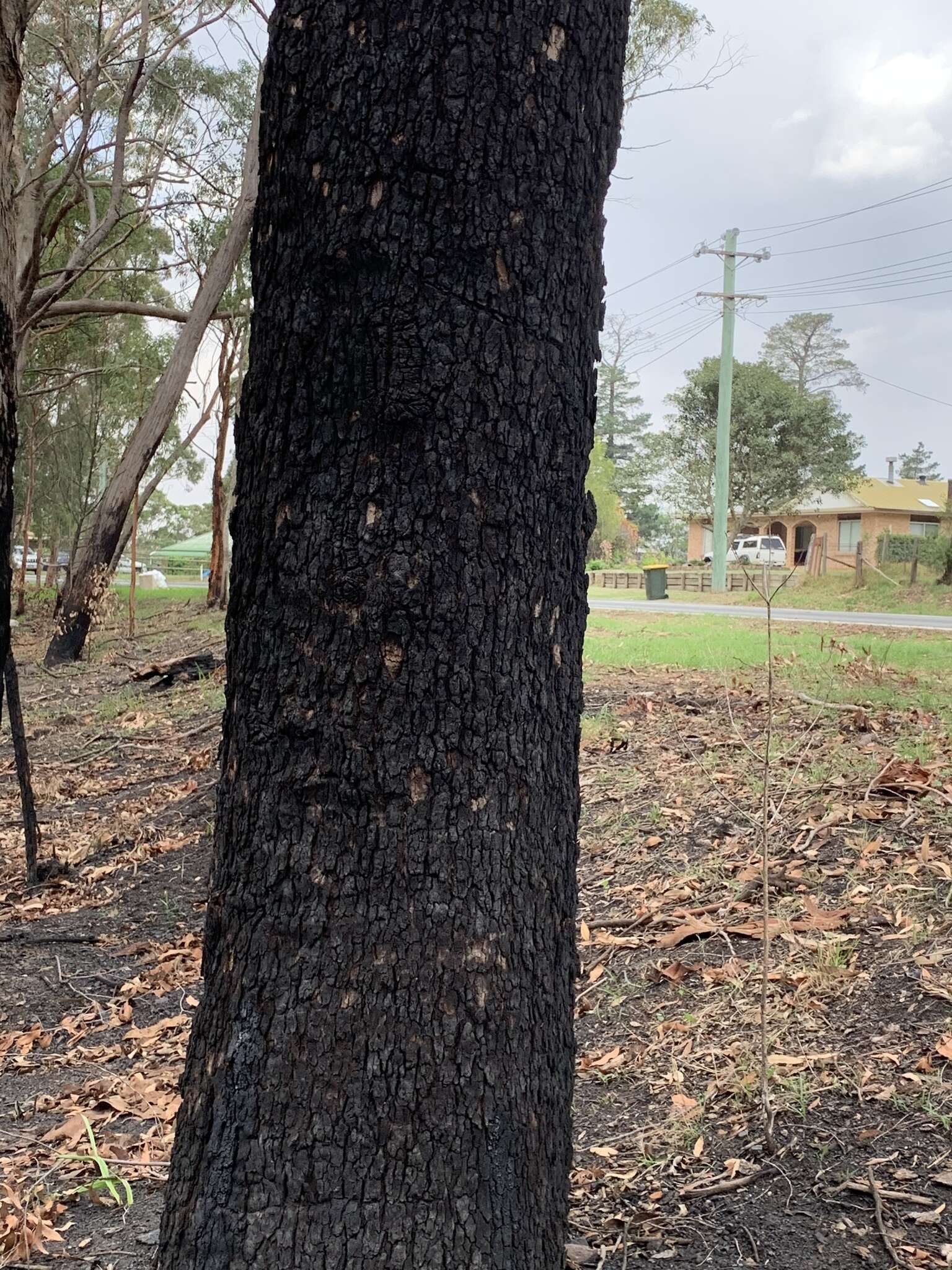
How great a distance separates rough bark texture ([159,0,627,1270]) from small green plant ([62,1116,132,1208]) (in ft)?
2.38

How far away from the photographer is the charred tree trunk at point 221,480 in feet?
62.0

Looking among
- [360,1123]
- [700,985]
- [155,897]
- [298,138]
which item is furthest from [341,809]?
[155,897]

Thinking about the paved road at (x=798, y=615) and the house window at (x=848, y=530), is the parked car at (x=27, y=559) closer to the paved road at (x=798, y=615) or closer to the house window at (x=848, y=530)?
the paved road at (x=798, y=615)

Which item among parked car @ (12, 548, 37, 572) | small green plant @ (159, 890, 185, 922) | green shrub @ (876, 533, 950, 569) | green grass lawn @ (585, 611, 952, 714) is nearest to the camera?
small green plant @ (159, 890, 185, 922)

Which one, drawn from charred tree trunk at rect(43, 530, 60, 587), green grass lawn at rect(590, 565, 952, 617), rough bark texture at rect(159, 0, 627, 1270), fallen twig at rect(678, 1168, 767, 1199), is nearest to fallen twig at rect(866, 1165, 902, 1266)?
fallen twig at rect(678, 1168, 767, 1199)

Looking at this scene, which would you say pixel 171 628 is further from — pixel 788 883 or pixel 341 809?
pixel 341 809

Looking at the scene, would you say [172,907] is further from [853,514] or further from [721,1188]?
Answer: [853,514]

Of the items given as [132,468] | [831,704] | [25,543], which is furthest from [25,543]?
[831,704]

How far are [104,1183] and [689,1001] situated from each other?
1519 mm

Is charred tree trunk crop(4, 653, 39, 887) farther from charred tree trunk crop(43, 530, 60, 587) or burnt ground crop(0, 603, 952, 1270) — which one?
charred tree trunk crop(43, 530, 60, 587)

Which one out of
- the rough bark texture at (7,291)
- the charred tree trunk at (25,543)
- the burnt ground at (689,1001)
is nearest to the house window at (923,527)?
the burnt ground at (689,1001)

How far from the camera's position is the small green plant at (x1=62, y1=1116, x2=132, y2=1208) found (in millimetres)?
2061

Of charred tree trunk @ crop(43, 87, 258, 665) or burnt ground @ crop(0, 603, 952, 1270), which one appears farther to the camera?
charred tree trunk @ crop(43, 87, 258, 665)

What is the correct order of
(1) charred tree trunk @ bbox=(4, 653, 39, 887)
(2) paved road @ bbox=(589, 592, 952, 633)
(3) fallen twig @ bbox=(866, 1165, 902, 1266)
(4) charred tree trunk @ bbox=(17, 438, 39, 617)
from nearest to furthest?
(3) fallen twig @ bbox=(866, 1165, 902, 1266) → (1) charred tree trunk @ bbox=(4, 653, 39, 887) → (2) paved road @ bbox=(589, 592, 952, 633) → (4) charred tree trunk @ bbox=(17, 438, 39, 617)
